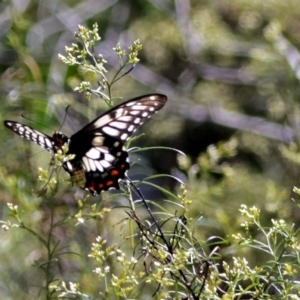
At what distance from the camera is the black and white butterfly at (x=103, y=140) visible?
1.44m

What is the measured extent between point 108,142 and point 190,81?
2.59m

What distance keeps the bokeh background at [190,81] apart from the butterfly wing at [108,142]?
2.04 ft

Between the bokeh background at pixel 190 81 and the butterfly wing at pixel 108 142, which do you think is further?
the bokeh background at pixel 190 81

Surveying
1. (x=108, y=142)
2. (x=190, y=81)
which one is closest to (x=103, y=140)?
(x=108, y=142)

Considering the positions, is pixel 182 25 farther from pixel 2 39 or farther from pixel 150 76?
pixel 2 39

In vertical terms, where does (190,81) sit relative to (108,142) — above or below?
below

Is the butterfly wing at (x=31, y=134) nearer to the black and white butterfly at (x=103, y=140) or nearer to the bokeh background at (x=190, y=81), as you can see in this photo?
the black and white butterfly at (x=103, y=140)

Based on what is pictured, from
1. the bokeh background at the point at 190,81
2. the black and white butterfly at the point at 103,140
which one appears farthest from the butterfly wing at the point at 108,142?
the bokeh background at the point at 190,81

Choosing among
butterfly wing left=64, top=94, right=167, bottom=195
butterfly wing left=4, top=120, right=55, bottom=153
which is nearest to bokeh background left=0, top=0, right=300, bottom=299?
butterfly wing left=64, top=94, right=167, bottom=195

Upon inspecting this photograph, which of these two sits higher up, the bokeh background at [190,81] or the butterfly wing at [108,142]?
the butterfly wing at [108,142]

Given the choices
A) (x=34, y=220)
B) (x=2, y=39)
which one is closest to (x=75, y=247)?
(x=34, y=220)

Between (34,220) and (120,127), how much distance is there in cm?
59

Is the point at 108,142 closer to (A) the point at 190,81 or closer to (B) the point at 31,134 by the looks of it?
(B) the point at 31,134

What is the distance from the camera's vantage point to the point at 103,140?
5.36ft
